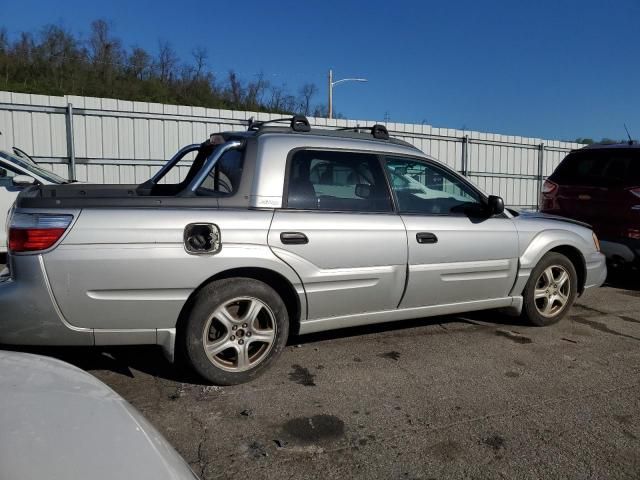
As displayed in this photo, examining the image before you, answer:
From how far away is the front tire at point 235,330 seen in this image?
356cm

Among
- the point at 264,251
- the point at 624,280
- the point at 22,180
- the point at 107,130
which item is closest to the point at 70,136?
the point at 107,130

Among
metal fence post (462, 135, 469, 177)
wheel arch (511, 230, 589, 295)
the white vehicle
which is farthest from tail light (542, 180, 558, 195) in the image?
metal fence post (462, 135, 469, 177)

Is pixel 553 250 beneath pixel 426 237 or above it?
beneath

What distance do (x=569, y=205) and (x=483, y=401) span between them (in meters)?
4.60

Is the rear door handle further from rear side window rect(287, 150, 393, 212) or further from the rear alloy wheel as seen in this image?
the rear alloy wheel

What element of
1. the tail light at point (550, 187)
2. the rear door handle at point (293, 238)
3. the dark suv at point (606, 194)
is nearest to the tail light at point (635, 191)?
the dark suv at point (606, 194)

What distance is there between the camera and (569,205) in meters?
7.35

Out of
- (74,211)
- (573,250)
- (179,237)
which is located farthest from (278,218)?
(573,250)

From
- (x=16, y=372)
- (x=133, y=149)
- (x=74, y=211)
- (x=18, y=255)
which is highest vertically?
(x=133, y=149)

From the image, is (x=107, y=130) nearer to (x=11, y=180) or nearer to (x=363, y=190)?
(x=11, y=180)

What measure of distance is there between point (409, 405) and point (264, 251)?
134cm

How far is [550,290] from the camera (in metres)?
5.24

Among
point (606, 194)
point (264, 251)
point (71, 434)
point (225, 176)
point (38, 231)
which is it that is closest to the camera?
point (71, 434)

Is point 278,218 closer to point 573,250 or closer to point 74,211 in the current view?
point 74,211
